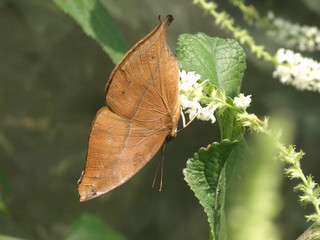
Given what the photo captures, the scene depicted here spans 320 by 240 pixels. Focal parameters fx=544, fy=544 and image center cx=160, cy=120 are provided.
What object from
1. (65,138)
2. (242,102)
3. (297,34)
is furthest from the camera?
(65,138)

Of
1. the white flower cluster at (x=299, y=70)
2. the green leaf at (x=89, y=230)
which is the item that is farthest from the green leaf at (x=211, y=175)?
the green leaf at (x=89, y=230)

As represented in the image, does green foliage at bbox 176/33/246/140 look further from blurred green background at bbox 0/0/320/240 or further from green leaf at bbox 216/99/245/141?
blurred green background at bbox 0/0/320/240

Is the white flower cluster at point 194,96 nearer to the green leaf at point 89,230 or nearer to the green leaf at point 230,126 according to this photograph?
the green leaf at point 230,126

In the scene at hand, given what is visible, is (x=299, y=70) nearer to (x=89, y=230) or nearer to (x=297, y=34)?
(x=297, y=34)

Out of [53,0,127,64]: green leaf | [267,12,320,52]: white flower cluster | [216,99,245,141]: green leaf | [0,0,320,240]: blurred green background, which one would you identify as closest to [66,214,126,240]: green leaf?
[53,0,127,64]: green leaf

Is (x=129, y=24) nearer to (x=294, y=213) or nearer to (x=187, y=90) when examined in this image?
(x=294, y=213)

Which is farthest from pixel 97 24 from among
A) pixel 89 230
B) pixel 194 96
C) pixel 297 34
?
pixel 194 96
